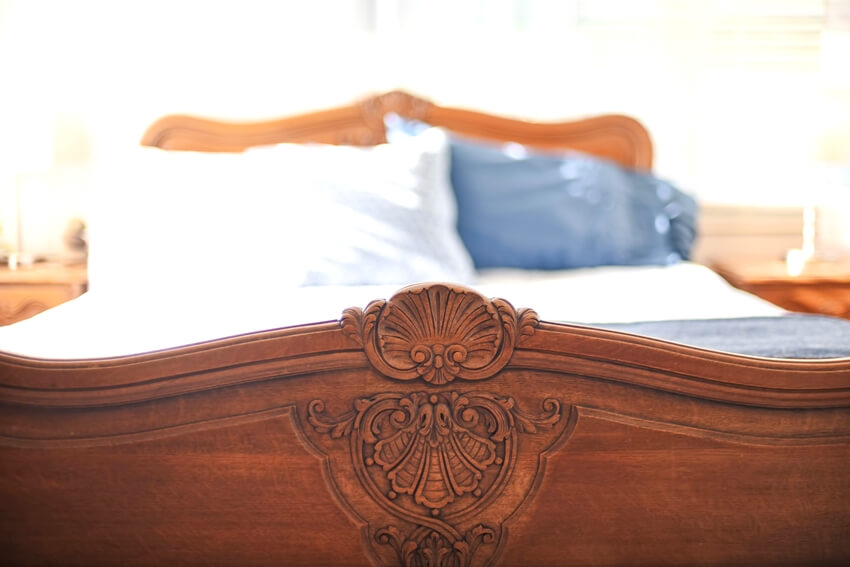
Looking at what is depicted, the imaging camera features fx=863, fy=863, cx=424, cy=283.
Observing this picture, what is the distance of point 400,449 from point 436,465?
58 millimetres

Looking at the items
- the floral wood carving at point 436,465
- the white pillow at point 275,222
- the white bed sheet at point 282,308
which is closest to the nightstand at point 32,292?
the white pillow at point 275,222

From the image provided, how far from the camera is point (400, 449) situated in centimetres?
126

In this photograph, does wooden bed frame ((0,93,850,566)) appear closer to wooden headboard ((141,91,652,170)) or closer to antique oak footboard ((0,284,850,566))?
antique oak footboard ((0,284,850,566))

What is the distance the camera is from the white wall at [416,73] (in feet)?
10.3

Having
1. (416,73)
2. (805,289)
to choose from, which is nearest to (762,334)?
(805,289)

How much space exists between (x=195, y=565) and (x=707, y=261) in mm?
2548

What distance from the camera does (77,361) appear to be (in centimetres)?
125

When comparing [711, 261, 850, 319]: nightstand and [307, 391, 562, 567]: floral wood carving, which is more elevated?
[711, 261, 850, 319]: nightstand

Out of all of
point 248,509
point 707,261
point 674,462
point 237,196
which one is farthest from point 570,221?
point 248,509

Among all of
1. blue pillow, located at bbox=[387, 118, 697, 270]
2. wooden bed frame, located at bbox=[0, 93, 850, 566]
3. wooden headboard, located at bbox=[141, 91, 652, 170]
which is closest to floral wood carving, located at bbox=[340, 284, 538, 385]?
wooden bed frame, located at bbox=[0, 93, 850, 566]

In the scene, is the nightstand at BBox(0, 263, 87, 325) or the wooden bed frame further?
the nightstand at BBox(0, 263, 87, 325)

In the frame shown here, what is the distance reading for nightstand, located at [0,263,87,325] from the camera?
2.70 m

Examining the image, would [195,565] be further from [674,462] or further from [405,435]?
[674,462]

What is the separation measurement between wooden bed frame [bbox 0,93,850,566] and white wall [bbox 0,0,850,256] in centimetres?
207
